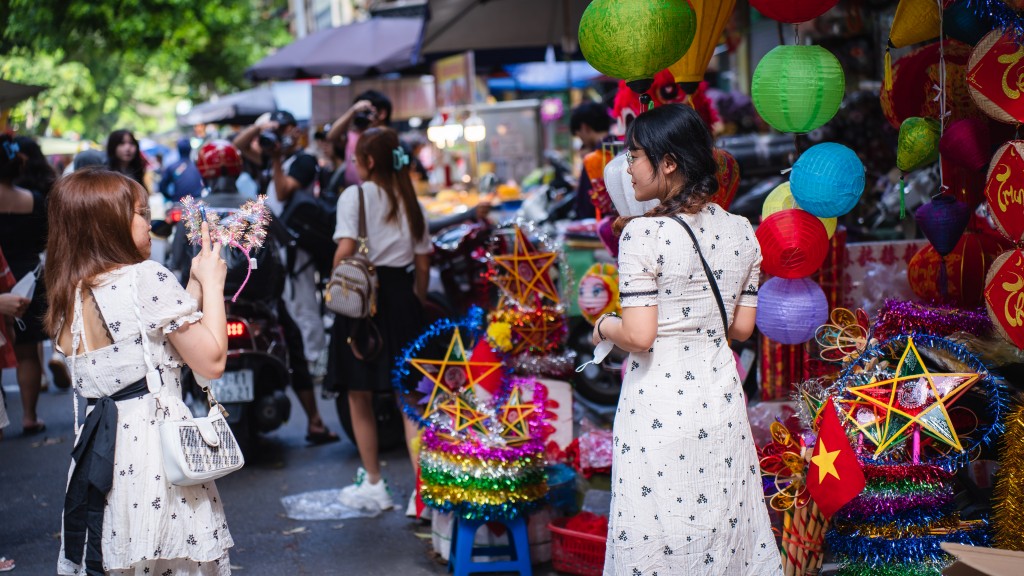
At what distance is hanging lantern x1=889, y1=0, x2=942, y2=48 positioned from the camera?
402 cm

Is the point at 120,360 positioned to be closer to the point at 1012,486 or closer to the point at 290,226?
the point at 1012,486

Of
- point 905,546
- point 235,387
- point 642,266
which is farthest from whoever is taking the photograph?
point 235,387

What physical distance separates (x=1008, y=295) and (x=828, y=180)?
0.75 meters

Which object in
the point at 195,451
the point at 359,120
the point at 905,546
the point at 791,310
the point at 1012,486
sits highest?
the point at 359,120

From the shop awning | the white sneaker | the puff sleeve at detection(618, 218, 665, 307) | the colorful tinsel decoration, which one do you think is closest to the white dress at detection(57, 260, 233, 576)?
the colorful tinsel decoration

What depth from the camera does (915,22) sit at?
160 inches

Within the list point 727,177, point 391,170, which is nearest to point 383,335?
point 391,170

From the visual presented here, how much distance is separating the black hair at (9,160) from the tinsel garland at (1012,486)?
614cm

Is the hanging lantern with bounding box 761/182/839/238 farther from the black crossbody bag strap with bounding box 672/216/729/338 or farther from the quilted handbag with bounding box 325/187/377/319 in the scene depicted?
the quilted handbag with bounding box 325/187/377/319

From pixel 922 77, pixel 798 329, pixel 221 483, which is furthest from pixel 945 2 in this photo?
pixel 221 483

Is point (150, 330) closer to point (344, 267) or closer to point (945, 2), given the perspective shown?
point (344, 267)

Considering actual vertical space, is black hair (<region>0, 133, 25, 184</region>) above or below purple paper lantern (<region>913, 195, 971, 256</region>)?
above

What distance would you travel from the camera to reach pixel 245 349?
20.3 ft

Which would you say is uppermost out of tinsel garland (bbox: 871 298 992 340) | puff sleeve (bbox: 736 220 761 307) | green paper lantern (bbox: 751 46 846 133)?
green paper lantern (bbox: 751 46 846 133)
